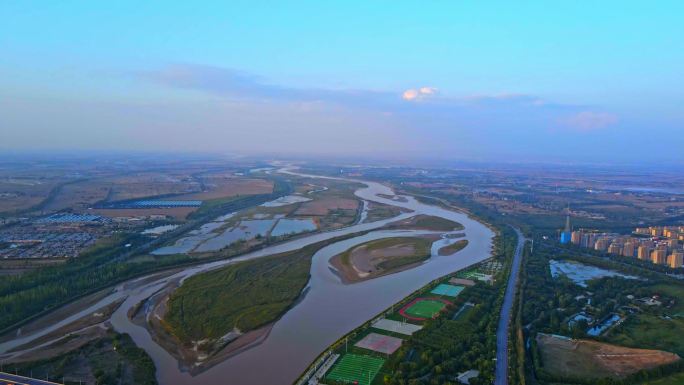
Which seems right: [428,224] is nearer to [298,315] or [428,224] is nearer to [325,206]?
[325,206]

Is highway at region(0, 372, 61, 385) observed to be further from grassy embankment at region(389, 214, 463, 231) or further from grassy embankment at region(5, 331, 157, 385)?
grassy embankment at region(389, 214, 463, 231)

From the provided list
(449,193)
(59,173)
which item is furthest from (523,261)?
(59,173)

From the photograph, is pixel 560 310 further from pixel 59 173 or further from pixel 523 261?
pixel 59 173

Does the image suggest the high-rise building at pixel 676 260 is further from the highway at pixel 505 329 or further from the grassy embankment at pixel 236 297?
the grassy embankment at pixel 236 297

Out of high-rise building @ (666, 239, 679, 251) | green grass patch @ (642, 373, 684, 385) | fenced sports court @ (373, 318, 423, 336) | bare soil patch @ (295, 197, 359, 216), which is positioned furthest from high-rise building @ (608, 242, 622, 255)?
bare soil patch @ (295, 197, 359, 216)

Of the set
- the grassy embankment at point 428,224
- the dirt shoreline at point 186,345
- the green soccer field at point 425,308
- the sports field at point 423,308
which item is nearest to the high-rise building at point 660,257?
the grassy embankment at point 428,224
